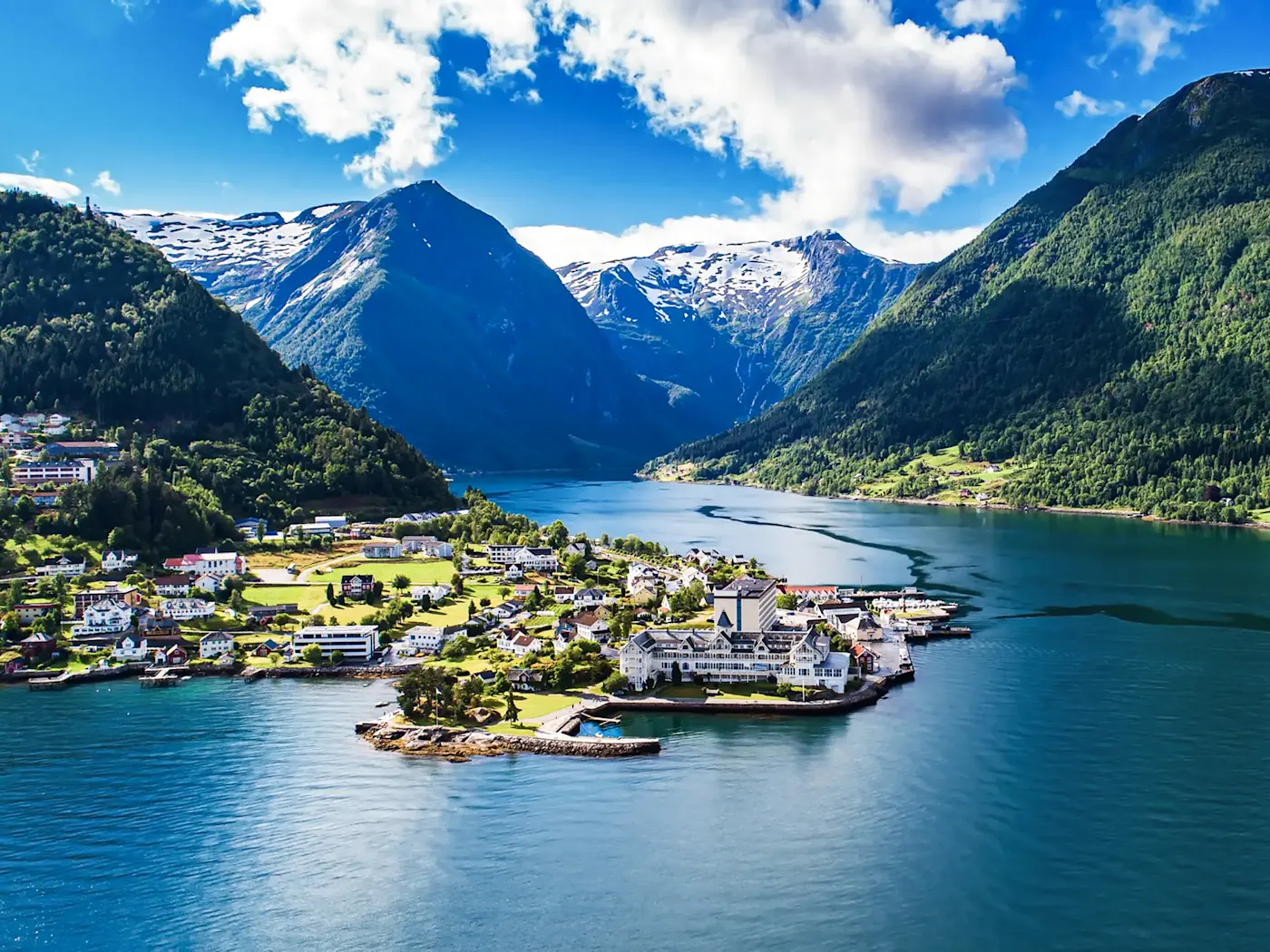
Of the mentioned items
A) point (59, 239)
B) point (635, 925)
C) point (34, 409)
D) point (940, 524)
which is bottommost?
point (635, 925)

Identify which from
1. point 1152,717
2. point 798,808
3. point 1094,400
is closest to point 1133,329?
point 1094,400

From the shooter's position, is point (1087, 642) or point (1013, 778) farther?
point (1087, 642)

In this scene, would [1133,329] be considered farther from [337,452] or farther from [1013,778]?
[1013,778]

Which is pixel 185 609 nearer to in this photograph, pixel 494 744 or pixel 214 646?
pixel 214 646

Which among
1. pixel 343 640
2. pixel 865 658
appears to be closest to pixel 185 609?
pixel 343 640

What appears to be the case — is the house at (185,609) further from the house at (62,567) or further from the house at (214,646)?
the house at (62,567)

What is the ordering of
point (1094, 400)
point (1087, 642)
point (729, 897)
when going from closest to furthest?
point (729, 897) < point (1087, 642) < point (1094, 400)

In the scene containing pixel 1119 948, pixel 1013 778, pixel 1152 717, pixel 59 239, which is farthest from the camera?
pixel 59 239
